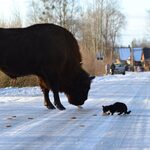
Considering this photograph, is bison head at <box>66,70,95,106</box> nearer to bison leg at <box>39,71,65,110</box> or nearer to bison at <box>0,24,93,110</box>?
bison at <box>0,24,93,110</box>

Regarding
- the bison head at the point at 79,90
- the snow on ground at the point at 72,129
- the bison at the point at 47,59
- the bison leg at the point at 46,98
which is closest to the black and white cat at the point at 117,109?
the snow on ground at the point at 72,129

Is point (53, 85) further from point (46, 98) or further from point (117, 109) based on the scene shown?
point (117, 109)

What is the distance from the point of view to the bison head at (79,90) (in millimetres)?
13398

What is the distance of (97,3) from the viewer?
257ft

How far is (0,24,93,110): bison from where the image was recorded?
1267cm

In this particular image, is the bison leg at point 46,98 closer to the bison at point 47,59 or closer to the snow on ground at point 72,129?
the bison at point 47,59

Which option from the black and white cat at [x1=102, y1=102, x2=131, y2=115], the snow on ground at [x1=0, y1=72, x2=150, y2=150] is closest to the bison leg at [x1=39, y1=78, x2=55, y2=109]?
the snow on ground at [x1=0, y1=72, x2=150, y2=150]

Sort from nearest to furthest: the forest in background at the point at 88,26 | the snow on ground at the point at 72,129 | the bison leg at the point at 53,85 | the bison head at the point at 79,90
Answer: the snow on ground at the point at 72,129 < the bison leg at the point at 53,85 < the bison head at the point at 79,90 < the forest in background at the point at 88,26

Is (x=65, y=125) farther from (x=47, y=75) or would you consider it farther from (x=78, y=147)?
(x=47, y=75)

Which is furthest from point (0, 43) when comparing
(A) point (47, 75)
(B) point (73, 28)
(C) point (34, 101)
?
(B) point (73, 28)

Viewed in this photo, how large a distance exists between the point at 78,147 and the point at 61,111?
494cm

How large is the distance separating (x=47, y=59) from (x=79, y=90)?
4.16 feet

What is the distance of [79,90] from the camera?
532 inches

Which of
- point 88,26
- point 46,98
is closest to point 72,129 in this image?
point 46,98
